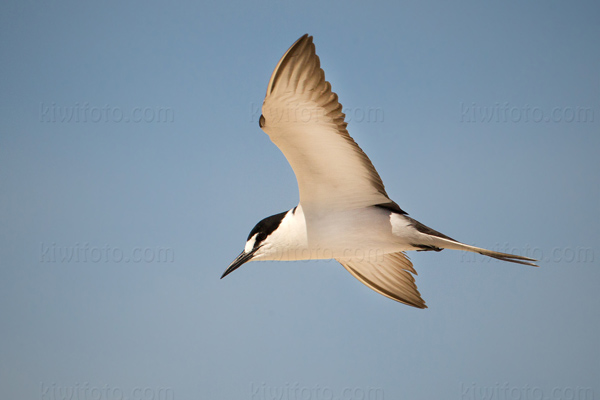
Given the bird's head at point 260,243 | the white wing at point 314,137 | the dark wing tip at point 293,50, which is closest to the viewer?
the dark wing tip at point 293,50

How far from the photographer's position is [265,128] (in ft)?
13.5

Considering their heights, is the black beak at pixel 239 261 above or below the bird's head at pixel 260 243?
below

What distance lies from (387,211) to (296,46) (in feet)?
5.81

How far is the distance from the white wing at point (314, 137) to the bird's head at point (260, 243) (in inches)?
14.2

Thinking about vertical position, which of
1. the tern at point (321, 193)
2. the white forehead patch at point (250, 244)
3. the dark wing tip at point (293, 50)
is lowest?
the white forehead patch at point (250, 244)

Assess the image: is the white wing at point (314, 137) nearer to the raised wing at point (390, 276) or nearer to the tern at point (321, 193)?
the tern at point (321, 193)

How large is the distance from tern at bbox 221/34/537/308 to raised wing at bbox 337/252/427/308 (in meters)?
0.03

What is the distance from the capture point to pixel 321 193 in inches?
185

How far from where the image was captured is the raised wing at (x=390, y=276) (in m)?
5.46

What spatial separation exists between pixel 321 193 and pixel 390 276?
1.48 metres

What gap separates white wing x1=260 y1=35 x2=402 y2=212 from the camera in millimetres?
3812

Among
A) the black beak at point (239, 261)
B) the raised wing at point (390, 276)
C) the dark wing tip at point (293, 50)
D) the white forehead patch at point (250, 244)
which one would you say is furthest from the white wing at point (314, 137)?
the raised wing at point (390, 276)

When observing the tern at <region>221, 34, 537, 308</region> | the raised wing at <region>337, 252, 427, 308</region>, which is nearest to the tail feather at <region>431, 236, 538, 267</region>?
the tern at <region>221, 34, 537, 308</region>

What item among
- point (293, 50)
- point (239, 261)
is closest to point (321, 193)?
point (239, 261)
